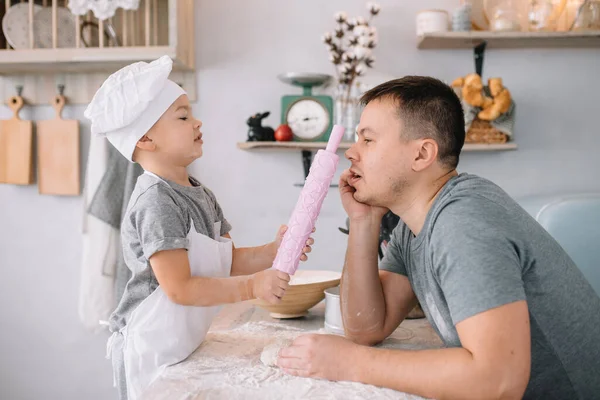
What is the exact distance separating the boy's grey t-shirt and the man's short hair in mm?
465

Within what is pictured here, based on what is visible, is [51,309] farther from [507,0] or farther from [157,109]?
[507,0]

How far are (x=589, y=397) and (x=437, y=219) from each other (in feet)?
1.43

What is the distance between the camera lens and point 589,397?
1095 mm

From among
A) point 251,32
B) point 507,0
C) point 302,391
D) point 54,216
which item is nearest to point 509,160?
point 507,0

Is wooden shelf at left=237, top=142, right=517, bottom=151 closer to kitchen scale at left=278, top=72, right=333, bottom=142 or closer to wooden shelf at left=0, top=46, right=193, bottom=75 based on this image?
kitchen scale at left=278, top=72, right=333, bottom=142

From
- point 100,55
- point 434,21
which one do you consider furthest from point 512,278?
point 100,55

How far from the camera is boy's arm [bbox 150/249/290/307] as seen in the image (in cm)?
114

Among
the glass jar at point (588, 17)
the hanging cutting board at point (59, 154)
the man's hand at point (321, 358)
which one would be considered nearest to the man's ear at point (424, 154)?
the man's hand at point (321, 358)

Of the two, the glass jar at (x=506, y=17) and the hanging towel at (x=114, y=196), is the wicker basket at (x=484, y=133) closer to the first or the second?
the glass jar at (x=506, y=17)

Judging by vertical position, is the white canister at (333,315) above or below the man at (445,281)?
below

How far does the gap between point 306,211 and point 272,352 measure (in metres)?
0.28

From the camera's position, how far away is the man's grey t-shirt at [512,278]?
3.07ft

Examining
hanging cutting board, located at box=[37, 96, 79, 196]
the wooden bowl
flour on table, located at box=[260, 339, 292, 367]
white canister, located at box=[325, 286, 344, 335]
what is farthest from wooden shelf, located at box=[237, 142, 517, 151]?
flour on table, located at box=[260, 339, 292, 367]

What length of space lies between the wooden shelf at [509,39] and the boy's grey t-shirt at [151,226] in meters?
1.45
